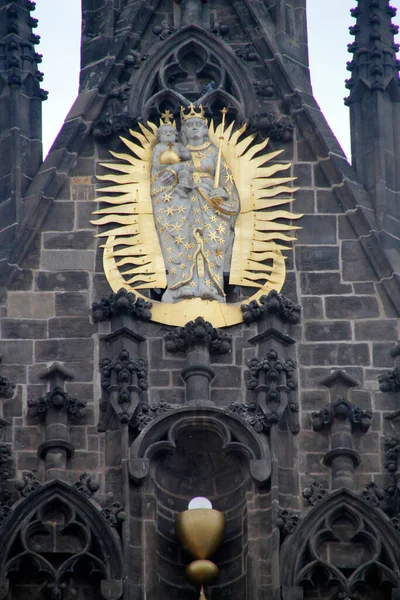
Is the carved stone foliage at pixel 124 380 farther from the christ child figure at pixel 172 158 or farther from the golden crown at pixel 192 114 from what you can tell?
the golden crown at pixel 192 114

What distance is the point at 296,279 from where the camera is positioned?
106 ft

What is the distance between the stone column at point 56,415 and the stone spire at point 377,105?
12.6ft

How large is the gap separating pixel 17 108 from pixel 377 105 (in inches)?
149

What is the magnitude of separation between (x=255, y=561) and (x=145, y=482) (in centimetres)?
136

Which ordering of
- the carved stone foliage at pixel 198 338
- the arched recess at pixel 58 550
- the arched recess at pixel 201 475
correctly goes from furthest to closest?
1. the carved stone foliage at pixel 198 338
2. the arched recess at pixel 201 475
3. the arched recess at pixel 58 550

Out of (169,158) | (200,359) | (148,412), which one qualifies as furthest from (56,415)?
(169,158)

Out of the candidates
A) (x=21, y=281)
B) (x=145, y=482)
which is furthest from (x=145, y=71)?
(x=145, y=482)

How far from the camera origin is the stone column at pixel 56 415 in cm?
3070

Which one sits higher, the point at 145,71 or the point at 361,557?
the point at 145,71

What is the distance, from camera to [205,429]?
31.1 meters

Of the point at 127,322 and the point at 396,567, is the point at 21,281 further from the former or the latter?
the point at 396,567

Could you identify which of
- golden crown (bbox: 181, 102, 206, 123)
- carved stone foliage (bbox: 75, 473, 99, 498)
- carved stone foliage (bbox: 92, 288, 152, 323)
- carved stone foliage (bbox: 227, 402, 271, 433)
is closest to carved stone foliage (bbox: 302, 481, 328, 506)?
carved stone foliage (bbox: 227, 402, 271, 433)

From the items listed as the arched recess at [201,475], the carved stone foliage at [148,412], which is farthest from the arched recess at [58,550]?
the carved stone foliage at [148,412]

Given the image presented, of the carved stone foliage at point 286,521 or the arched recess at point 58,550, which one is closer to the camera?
the arched recess at point 58,550
